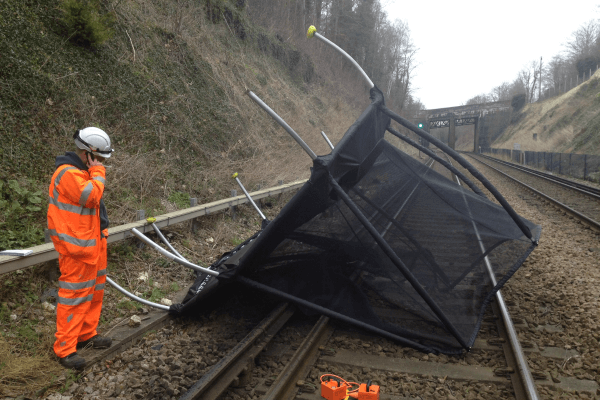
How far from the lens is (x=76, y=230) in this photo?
139 inches

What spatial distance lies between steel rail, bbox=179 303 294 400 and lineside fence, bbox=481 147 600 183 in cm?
2074

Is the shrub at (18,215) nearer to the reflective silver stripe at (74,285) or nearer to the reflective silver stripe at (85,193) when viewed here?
the reflective silver stripe at (74,285)

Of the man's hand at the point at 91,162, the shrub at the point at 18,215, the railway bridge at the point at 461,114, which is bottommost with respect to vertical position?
the shrub at the point at 18,215

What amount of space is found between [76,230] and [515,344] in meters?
4.07

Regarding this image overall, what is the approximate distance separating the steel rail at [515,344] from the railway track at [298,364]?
54 mm

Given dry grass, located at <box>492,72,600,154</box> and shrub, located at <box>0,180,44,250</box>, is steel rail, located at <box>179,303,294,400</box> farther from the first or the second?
dry grass, located at <box>492,72,600,154</box>

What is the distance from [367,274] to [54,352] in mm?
3064

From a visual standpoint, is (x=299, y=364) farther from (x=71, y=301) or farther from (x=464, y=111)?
(x=464, y=111)

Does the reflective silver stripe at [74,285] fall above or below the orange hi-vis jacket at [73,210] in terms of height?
below

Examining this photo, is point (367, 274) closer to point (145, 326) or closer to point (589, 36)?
point (145, 326)

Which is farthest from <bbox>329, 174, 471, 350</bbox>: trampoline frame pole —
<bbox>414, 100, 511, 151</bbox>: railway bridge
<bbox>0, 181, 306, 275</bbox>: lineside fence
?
<bbox>414, 100, 511, 151</bbox>: railway bridge

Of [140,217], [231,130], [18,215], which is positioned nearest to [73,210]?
[18,215]

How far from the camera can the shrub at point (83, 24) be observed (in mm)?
8266

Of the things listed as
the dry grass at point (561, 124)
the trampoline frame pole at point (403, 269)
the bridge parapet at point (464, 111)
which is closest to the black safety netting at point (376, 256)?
the trampoline frame pole at point (403, 269)
